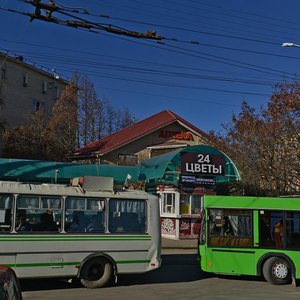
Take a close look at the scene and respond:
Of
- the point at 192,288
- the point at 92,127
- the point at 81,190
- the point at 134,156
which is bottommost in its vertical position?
the point at 192,288

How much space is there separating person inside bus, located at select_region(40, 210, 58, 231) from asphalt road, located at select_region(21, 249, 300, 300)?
4.77 feet

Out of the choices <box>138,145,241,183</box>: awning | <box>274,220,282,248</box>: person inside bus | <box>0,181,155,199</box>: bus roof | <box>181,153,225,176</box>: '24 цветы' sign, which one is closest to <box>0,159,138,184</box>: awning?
<box>138,145,241,183</box>: awning

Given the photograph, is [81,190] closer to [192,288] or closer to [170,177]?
[192,288]

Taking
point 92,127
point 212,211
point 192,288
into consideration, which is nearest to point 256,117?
point 212,211

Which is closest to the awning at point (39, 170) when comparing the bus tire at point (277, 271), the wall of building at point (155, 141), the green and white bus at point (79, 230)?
the green and white bus at point (79, 230)

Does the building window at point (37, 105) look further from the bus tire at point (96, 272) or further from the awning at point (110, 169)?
the bus tire at point (96, 272)

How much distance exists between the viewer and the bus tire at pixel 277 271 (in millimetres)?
12703

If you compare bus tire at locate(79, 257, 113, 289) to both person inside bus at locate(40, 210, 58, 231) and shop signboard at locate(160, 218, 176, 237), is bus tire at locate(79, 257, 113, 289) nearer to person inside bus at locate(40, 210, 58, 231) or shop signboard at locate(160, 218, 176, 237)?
person inside bus at locate(40, 210, 58, 231)

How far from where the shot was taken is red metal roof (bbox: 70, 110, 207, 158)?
3481 centimetres

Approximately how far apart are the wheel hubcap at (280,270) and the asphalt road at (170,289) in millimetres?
321

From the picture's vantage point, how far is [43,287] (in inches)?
452

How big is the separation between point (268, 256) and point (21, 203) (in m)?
6.73

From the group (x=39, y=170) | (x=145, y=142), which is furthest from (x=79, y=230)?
(x=145, y=142)

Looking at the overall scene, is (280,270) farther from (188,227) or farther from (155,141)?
(155,141)
